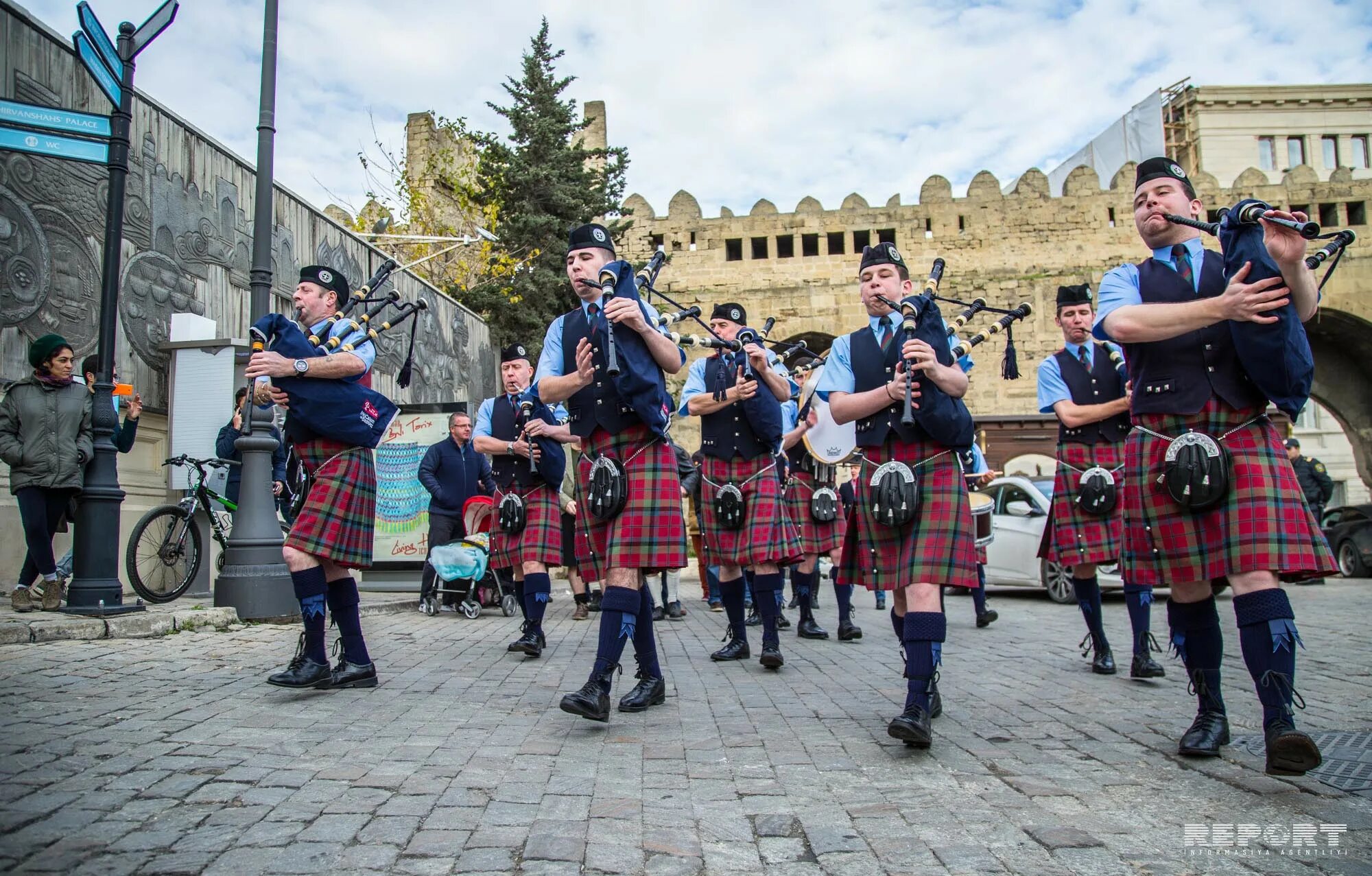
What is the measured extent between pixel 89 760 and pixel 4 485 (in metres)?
5.77

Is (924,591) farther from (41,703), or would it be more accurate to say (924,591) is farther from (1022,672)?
(41,703)

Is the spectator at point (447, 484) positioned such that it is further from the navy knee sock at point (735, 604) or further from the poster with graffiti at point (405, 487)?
the navy knee sock at point (735, 604)

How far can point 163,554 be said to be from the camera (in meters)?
7.75

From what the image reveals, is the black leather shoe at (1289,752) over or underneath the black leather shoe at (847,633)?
over

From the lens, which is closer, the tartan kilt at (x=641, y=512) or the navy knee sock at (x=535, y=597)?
the tartan kilt at (x=641, y=512)

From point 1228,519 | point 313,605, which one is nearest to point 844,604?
point 313,605

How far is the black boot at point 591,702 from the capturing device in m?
3.73

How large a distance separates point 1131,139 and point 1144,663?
41461 millimetres

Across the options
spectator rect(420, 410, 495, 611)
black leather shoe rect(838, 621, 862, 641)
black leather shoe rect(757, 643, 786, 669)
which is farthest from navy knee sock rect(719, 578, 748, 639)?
spectator rect(420, 410, 495, 611)

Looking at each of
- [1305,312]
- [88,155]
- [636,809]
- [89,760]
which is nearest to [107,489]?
[88,155]

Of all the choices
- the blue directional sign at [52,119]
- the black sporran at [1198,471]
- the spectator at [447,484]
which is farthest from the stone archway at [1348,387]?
the blue directional sign at [52,119]

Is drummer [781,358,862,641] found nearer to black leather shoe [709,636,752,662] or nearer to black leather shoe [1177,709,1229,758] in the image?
black leather shoe [709,636,752,662]

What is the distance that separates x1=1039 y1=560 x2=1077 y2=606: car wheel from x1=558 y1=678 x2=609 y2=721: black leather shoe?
9096 millimetres

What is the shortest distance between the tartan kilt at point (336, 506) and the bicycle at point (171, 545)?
3372 millimetres
